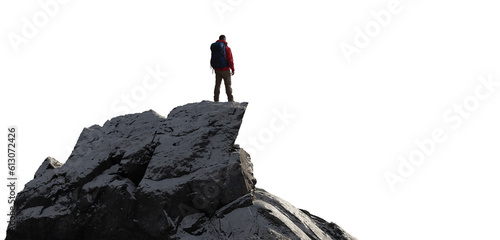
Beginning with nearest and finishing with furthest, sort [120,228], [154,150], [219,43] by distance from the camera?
[120,228] → [154,150] → [219,43]

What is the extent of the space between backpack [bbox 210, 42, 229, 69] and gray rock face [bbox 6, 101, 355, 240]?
2318mm

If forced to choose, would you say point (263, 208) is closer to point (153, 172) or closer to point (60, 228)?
point (153, 172)

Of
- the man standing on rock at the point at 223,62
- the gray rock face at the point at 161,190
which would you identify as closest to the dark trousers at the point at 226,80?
the man standing on rock at the point at 223,62

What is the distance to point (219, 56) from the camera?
21.3 metres

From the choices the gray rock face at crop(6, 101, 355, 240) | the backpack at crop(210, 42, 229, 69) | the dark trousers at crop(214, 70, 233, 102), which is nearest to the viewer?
the gray rock face at crop(6, 101, 355, 240)

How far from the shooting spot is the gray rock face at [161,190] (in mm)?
16503

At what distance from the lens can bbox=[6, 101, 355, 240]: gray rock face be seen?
1650cm

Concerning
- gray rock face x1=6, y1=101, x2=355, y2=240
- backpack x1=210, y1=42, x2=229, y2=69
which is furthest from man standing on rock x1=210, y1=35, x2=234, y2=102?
gray rock face x1=6, y1=101, x2=355, y2=240

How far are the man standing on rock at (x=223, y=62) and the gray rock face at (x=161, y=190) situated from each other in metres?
2.14

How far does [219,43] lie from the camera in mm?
21391

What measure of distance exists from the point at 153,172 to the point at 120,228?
2191 millimetres

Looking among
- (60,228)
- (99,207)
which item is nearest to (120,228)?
(99,207)

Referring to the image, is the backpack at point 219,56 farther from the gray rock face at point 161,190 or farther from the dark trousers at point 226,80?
the gray rock face at point 161,190

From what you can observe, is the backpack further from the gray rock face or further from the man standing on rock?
the gray rock face
